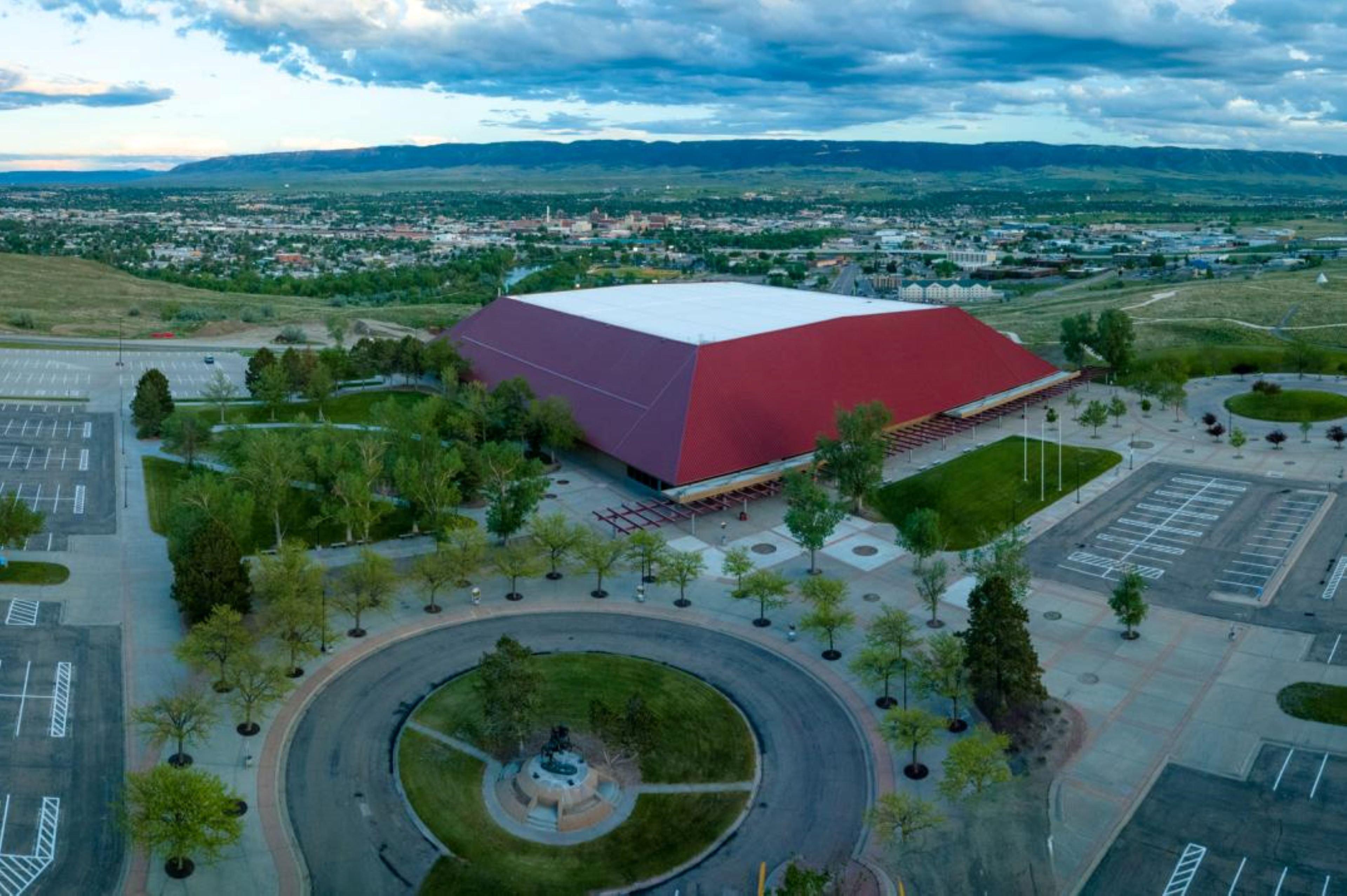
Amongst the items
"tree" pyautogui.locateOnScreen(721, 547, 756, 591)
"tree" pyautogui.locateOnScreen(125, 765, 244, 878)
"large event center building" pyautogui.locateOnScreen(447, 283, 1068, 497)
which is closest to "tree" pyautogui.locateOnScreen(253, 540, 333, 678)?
"tree" pyautogui.locateOnScreen(125, 765, 244, 878)

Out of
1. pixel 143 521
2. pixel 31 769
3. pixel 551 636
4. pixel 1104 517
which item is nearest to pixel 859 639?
pixel 551 636

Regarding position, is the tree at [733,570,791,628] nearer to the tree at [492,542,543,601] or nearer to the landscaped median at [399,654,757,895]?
the landscaped median at [399,654,757,895]

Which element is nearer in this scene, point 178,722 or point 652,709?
point 178,722

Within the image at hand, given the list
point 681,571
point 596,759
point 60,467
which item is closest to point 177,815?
point 596,759

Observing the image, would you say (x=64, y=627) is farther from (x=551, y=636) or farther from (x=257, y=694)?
(x=551, y=636)

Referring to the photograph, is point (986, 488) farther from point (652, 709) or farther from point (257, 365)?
point (257, 365)

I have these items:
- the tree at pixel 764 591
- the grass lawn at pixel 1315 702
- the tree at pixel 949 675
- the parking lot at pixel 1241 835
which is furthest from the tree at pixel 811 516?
the grass lawn at pixel 1315 702
